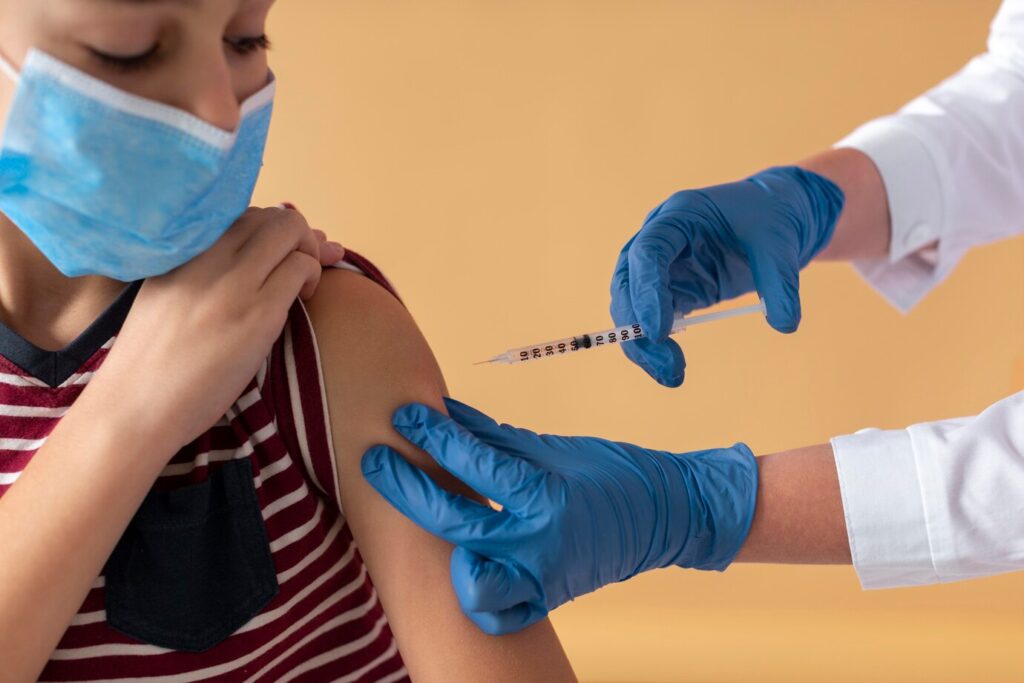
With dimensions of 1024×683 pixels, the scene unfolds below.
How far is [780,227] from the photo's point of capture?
5.66ft

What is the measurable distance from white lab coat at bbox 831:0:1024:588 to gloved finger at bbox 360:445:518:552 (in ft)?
1.66

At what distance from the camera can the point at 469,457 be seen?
1.25 metres

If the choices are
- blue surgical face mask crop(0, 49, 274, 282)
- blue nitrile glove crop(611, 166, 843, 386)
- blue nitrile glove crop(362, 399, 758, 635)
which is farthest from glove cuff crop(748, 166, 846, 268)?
blue surgical face mask crop(0, 49, 274, 282)

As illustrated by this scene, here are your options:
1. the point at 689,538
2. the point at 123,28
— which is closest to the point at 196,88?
the point at 123,28

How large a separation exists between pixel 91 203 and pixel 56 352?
0.69ft

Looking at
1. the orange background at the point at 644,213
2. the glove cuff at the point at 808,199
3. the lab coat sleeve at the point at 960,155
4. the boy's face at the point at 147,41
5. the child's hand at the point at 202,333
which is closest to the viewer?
the boy's face at the point at 147,41

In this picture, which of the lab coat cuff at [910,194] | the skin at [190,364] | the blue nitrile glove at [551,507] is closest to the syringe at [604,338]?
the blue nitrile glove at [551,507]

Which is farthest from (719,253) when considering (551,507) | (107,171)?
(107,171)

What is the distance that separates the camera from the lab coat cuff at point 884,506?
4.77 ft

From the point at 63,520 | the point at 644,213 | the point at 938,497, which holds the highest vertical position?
the point at 644,213

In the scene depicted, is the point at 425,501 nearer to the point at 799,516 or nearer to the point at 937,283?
the point at 799,516

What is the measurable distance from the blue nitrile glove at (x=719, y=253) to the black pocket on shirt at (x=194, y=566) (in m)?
0.60

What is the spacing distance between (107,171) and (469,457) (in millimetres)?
473

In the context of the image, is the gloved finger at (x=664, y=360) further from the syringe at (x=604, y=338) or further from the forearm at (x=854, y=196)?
the forearm at (x=854, y=196)
